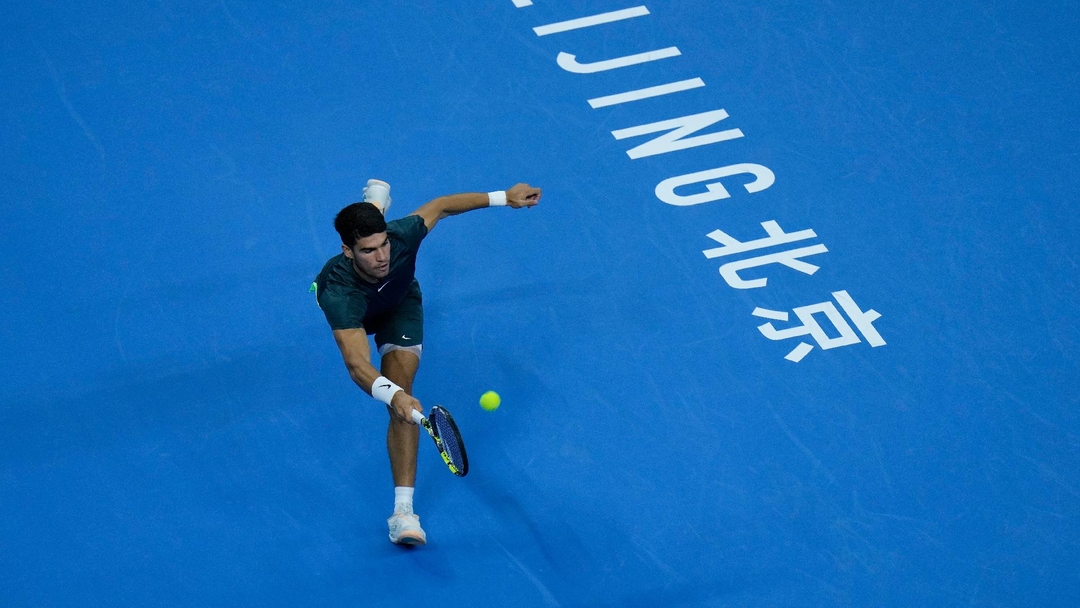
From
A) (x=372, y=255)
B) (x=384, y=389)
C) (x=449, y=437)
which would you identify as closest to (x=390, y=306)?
(x=372, y=255)

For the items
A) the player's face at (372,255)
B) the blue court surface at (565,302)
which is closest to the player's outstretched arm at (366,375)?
the player's face at (372,255)

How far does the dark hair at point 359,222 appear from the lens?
6.79 m

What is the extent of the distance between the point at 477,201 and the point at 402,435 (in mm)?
1351

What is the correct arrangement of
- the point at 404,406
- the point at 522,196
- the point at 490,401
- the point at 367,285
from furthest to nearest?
1. the point at 522,196
2. the point at 490,401
3. the point at 367,285
4. the point at 404,406

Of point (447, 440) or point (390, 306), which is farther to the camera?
point (390, 306)

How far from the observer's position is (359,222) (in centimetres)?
678

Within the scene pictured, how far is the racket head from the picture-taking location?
668 centimetres

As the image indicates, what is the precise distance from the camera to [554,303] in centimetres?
859

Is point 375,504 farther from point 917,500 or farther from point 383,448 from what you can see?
point 917,500

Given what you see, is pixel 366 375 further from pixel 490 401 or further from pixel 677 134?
pixel 677 134

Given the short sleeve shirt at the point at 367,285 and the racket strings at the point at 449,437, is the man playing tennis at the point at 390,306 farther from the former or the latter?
the racket strings at the point at 449,437

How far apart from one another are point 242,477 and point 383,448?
78 cm

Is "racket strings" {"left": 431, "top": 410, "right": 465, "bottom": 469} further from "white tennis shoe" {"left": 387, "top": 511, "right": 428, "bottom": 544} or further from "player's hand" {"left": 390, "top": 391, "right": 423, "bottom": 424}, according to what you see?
"white tennis shoe" {"left": 387, "top": 511, "right": 428, "bottom": 544}

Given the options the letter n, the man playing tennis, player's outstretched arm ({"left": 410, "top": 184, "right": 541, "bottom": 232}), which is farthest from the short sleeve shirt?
the letter n
